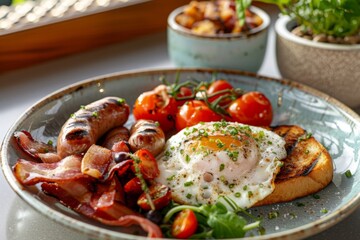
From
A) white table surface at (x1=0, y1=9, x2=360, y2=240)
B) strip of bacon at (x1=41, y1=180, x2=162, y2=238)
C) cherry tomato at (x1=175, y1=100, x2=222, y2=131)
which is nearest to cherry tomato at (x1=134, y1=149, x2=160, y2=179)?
strip of bacon at (x1=41, y1=180, x2=162, y2=238)

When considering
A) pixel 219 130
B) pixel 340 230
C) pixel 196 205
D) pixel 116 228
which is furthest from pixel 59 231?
pixel 340 230

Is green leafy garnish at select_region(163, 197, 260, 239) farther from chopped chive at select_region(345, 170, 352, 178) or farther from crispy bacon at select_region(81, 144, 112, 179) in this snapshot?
chopped chive at select_region(345, 170, 352, 178)

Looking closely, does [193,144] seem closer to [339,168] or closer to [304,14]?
[339,168]

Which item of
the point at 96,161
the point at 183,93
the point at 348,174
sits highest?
the point at 96,161

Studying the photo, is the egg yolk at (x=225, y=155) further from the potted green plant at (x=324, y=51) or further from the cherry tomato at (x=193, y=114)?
the potted green plant at (x=324, y=51)

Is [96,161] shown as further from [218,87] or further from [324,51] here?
[324,51]

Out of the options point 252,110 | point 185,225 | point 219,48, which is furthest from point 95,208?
point 219,48

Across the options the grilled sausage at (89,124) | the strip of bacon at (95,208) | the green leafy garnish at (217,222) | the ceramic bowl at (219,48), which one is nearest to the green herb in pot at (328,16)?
the ceramic bowl at (219,48)
